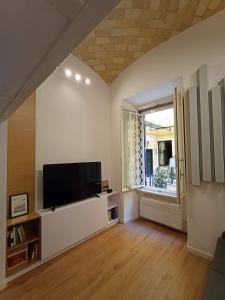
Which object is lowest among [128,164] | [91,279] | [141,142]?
[91,279]

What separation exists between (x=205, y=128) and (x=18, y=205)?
8.74 feet

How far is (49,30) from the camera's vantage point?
0.56 metres

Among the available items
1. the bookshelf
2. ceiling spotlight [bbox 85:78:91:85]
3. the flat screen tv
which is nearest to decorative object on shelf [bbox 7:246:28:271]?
Answer: the bookshelf

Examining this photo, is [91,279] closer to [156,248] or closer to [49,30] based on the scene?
[156,248]

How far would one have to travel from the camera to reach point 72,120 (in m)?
2.96

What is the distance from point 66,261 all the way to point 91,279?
19.5 inches

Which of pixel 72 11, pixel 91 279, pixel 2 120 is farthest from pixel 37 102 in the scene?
pixel 91 279

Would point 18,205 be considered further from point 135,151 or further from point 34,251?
point 135,151

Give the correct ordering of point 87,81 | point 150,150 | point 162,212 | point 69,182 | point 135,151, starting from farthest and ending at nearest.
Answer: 1. point 150,150
2. point 135,151
3. point 87,81
4. point 162,212
5. point 69,182

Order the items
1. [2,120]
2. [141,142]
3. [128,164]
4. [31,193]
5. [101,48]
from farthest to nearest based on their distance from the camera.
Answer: [141,142] → [128,164] → [101,48] → [31,193] → [2,120]

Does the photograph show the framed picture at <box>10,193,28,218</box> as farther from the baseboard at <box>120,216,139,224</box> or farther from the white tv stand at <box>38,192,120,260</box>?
the baseboard at <box>120,216,139,224</box>

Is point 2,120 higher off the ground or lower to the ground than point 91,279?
higher

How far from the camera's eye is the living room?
5.95 feet

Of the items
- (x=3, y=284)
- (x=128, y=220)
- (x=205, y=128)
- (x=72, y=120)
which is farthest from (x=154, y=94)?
(x=3, y=284)
